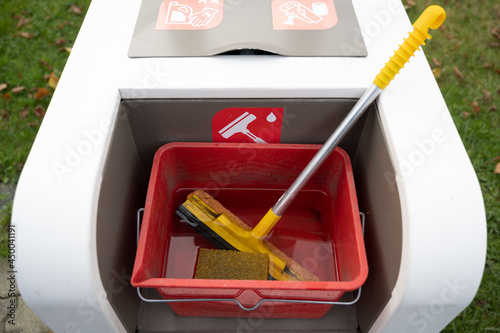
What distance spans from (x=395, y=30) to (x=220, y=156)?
0.56 m

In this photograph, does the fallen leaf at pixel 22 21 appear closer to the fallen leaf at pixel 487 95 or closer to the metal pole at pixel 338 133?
the metal pole at pixel 338 133

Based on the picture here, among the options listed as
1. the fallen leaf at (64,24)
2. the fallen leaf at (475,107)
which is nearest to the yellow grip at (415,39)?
the fallen leaf at (475,107)

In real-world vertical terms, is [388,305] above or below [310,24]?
below

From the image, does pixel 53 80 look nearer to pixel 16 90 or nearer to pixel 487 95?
pixel 16 90

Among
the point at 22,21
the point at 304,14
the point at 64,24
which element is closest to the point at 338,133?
the point at 304,14

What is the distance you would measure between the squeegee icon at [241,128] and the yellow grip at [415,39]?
32 centimetres

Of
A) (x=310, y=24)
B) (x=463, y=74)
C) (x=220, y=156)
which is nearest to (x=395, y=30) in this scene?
(x=310, y=24)

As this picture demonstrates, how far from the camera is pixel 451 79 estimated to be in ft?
6.84

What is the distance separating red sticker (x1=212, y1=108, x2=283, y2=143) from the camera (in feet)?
3.07

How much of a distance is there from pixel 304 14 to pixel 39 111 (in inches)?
59.1

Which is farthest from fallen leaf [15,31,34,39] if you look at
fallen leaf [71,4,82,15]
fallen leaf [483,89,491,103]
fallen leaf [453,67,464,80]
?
fallen leaf [483,89,491,103]

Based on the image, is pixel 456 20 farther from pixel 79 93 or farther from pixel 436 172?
pixel 79 93

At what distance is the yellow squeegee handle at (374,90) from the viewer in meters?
0.71

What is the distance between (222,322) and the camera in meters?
0.98
